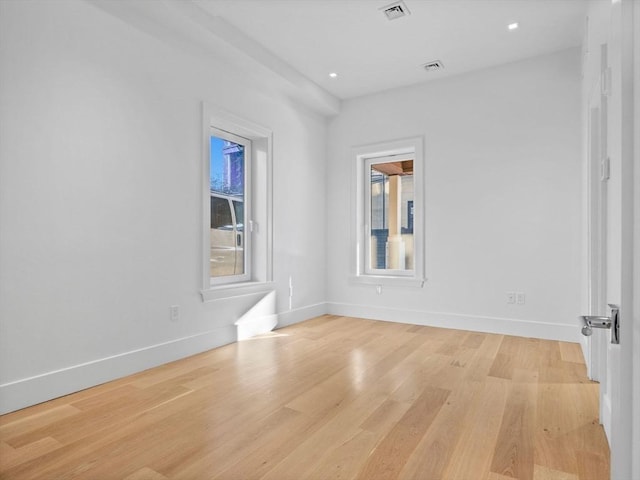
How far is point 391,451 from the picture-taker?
1.75 metres

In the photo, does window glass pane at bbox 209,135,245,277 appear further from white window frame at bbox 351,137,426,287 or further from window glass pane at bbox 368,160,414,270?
window glass pane at bbox 368,160,414,270

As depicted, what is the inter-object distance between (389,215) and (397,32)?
219cm

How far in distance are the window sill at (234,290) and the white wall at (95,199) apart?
0.09 metres

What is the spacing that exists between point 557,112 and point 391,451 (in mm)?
3632

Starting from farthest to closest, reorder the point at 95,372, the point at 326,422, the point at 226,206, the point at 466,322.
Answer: the point at 466,322 < the point at 226,206 < the point at 95,372 < the point at 326,422

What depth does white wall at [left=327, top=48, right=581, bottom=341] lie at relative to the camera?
370 cm

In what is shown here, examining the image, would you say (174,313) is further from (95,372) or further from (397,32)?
(397,32)

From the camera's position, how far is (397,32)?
3.41 meters

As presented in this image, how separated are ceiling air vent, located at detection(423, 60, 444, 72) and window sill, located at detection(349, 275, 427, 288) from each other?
2.37 meters

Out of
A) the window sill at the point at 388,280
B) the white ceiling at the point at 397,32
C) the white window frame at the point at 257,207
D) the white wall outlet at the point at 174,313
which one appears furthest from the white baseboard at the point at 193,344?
the white ceiling at the point at 397,32

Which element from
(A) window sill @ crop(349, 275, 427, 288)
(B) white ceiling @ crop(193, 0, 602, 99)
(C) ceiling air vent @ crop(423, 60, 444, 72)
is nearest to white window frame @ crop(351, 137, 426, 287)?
(A) window sill @ crop(349, 275, 427, 288)

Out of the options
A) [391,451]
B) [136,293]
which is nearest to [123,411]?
[136,293]

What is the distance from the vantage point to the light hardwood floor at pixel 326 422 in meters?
1.63

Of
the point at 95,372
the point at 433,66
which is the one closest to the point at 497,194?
the point at 433,66
